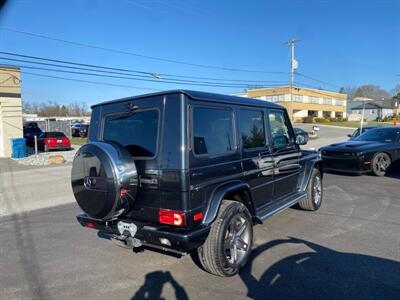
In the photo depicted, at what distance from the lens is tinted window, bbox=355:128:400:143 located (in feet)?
35.1

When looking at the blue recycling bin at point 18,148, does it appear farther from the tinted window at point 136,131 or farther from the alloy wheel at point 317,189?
the alloy wheel at point 317,189

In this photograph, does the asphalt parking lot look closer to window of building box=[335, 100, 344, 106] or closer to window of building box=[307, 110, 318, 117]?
window of building box=[307, 110, 318, 117]

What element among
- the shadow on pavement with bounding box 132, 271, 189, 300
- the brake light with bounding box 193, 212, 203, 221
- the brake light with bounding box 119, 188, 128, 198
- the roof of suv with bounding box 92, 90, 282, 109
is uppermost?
the roof of suv with bounding box 92, 90, 282, 109

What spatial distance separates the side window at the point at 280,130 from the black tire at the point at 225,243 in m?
1.56

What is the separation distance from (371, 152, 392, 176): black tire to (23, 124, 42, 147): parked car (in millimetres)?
23433

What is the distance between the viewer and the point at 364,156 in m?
9.82

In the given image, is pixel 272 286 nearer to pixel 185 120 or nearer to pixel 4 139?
pixel 185 120

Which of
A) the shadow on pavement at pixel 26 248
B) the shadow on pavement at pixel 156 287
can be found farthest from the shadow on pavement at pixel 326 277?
the shadow on pavement at pixel 26 248

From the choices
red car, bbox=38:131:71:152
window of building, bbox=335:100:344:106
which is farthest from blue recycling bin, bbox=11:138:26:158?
window of building, bbox=335:100:344:106

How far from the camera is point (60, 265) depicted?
417cm

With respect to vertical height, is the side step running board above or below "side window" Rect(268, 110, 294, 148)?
below

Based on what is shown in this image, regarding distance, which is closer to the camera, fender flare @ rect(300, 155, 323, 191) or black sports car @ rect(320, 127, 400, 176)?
fender flare @ rect(300, 155, 323, 191)

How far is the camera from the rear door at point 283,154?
509 centimetres

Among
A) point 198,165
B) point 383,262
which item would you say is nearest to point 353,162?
point 383,262
